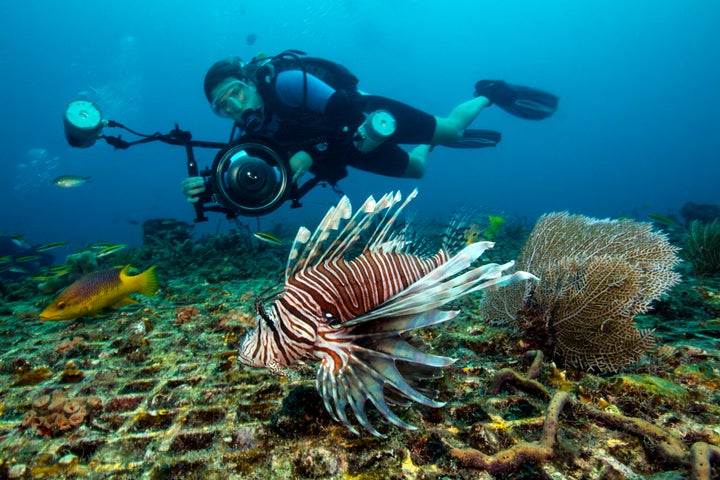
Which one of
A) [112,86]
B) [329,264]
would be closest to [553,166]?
[112,86]

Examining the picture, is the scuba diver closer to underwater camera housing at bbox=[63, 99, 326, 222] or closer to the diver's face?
the diver's face

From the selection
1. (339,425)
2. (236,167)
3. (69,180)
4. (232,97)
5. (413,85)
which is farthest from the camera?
(413,85)

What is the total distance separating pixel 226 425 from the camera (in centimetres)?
184

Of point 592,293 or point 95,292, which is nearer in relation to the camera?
point 592,293

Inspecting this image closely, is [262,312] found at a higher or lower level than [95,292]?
higher

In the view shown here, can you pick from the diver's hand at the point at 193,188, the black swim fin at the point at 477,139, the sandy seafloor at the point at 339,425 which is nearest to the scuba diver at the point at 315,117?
the diver's hand at the point at 193,188

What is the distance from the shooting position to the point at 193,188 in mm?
4336

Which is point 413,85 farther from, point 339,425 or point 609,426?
point 339,425

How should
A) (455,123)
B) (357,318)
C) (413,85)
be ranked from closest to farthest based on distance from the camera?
(357,318), (455,123), (413,85)

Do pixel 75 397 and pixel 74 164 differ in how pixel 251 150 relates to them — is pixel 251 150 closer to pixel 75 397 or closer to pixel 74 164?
pixel 75 397

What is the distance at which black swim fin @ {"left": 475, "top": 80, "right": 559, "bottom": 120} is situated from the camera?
963 centimetres

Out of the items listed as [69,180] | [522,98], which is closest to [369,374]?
[69,180]

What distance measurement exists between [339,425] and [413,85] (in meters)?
121

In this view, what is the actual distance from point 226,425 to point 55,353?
2.19 meters
